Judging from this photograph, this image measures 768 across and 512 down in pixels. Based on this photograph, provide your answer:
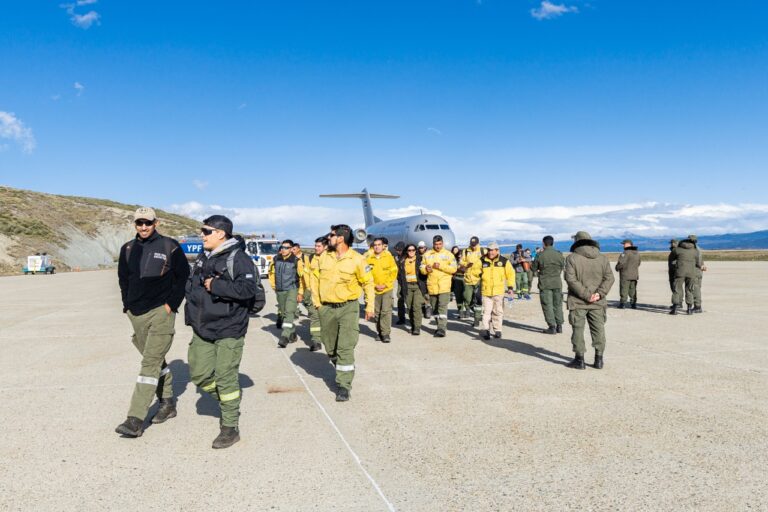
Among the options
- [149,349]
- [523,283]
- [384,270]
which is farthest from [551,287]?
[149,349]

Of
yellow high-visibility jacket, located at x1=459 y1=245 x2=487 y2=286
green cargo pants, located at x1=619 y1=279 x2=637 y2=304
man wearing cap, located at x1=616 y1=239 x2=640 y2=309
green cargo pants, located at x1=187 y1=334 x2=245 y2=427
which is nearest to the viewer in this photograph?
green cargo pants, located at x1=187 y1=334 x2=245 y2=427

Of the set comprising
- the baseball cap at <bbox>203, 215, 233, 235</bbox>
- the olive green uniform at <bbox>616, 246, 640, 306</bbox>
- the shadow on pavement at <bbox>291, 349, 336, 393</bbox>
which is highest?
the baseball cap at <bbox>203, 215, 233, 235</bbox>

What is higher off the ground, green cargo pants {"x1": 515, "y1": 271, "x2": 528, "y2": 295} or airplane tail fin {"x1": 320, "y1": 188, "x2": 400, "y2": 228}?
airplane tail fin {"x1": 320, "y1": 188, "x2": 400, "y2": 228}

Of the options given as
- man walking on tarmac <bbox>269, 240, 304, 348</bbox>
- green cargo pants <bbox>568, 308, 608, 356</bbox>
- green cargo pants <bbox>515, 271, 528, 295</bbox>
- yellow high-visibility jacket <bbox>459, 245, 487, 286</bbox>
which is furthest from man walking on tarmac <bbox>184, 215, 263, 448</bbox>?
green cargo pants <bbox>515, 271, 528, 295</bbox>

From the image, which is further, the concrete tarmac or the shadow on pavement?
the shadow on pavement

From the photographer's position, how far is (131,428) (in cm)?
447

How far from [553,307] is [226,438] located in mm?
7427

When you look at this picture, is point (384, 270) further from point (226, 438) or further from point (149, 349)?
point (226, 438)

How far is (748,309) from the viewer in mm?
12664

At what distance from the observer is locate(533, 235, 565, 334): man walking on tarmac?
392 inches

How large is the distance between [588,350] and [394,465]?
5.36 meters

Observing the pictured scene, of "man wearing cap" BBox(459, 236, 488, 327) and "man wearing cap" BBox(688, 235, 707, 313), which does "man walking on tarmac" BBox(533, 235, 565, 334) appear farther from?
"man wearing cap" BBox(688, 235, 707, 313)

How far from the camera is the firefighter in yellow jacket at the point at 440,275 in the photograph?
9539mm

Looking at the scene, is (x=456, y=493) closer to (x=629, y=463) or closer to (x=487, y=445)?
(x=487, y=445)
